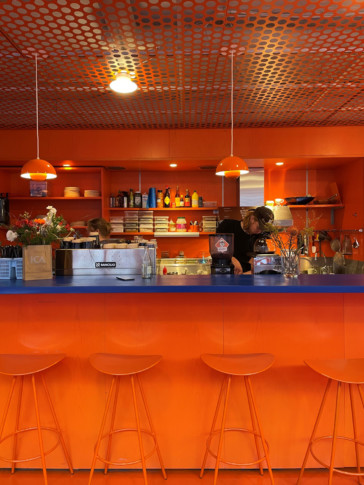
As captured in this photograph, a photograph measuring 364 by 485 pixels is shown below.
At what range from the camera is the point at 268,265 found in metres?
3.00

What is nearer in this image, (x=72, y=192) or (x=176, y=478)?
(x=176, y=478)

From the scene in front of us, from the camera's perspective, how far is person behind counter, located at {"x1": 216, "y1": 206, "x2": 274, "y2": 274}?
11.9 feet

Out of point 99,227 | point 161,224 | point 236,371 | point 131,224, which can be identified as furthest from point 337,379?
point 131,224

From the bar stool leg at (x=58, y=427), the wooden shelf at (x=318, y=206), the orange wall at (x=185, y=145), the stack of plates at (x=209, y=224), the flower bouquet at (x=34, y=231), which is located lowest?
the bar stool leg at (x=58, y=427)

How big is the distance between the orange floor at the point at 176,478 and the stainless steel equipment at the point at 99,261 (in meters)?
1.45

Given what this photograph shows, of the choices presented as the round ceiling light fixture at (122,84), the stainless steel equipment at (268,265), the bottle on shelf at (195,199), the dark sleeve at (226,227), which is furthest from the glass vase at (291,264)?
the bottle on shelf at (195,199)

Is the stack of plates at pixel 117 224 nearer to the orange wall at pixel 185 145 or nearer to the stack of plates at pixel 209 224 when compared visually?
the orange wall at pixel 185 145

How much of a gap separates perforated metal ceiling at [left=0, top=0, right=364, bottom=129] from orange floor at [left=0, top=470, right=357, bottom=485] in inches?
122

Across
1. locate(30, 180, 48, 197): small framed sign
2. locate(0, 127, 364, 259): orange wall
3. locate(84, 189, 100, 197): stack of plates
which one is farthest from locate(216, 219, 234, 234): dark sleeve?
locate(30, 180, 48, 197): small framed sign

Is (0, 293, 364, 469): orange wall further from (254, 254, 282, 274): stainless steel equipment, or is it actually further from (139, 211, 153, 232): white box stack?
(139, 211, 153, 232): white box stack

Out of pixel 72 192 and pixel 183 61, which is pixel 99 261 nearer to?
pixel 183 61

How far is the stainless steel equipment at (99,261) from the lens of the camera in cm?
319

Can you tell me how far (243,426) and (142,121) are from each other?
377 centimetres

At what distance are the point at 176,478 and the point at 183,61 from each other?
321cm
